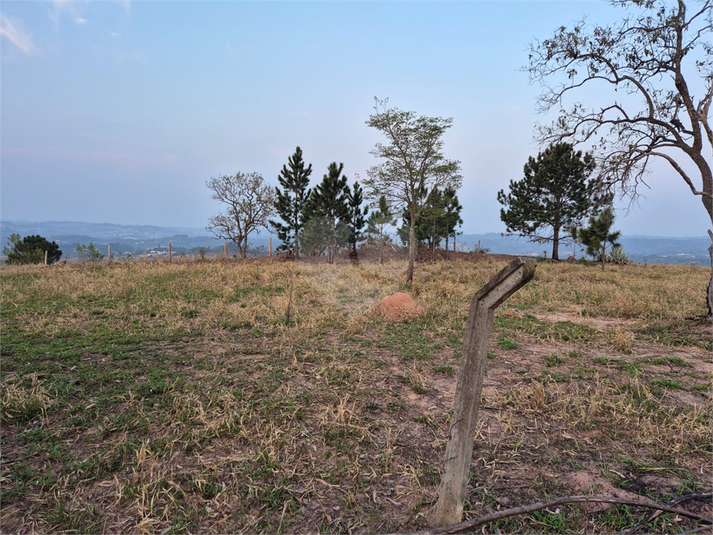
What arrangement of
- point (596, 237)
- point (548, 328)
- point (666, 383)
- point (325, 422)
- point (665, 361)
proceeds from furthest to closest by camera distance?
point (596, 237) < point (548, 328) < point (665, 361) < point (666, 383) < point (325, 422)

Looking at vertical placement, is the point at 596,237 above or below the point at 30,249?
above

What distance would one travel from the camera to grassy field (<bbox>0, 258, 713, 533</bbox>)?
243 centimetres

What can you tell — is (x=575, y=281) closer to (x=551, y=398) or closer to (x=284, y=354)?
(x=551, y=398)

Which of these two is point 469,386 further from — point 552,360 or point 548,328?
point 548,328

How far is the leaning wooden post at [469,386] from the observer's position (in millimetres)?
1815

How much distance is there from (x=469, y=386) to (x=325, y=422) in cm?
190

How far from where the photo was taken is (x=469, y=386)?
200cm

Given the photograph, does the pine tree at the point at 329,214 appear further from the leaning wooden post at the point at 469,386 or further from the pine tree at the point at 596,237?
the leaning wooden post at the point at 469,386

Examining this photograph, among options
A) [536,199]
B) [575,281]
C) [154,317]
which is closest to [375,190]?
[575,281]

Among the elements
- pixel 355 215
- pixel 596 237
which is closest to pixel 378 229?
pixel 355 215

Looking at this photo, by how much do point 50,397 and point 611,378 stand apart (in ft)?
21.8

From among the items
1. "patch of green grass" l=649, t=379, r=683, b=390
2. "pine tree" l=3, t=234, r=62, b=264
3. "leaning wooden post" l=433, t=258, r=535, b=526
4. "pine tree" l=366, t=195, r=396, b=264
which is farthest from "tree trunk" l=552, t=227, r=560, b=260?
"pine tree" l=3, t=234, r=62, b=264

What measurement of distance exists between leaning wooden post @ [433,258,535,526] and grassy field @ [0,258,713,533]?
0.36m

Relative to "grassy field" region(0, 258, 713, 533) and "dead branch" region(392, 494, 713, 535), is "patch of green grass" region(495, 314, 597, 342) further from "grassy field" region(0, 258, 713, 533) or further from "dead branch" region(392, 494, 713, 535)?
"dead branch" region(392, 494, 713, 535)
